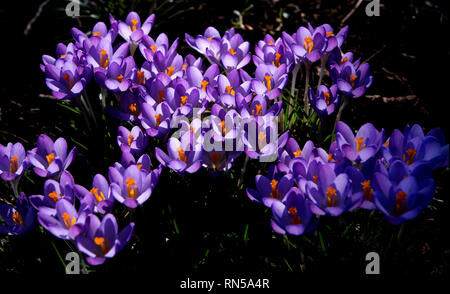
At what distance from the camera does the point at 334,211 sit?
1419 mm

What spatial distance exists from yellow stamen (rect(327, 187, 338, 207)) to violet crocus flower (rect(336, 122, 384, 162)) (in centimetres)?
18

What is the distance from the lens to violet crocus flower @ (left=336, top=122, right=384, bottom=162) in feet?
5.17

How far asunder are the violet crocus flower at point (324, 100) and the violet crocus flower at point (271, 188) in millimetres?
385

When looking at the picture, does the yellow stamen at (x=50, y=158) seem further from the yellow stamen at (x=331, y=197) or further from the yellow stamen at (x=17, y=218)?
the yellow stamen at (x=331, y=197)

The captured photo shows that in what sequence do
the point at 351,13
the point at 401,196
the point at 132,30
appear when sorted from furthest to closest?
the point at 351,13, the point at 132,30, the point at 401,196

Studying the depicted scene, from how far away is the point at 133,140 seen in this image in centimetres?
182

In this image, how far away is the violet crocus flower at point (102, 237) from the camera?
1.45m

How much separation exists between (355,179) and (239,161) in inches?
27.1

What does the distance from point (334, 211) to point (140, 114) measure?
3.10ft

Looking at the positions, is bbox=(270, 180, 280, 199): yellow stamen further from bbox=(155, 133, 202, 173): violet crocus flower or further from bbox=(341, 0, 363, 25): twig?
bbox=(341, 0, 363, 25): twig

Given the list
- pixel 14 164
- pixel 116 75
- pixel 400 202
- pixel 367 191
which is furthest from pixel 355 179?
pixel 14 164

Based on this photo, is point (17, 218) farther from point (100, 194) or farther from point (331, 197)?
point (331, 197)
